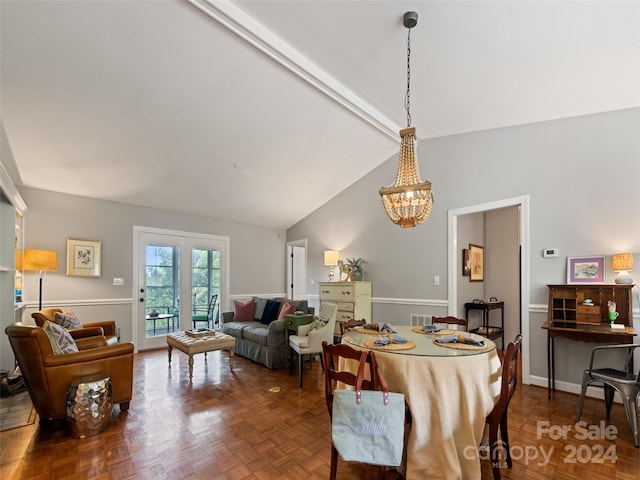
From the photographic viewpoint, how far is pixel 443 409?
1858 millimetres

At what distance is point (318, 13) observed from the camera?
7.79ft

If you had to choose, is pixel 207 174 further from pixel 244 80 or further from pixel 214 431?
pixel 214 431

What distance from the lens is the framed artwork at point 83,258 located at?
4.57 metres

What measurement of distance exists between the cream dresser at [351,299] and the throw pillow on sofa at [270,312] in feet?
3.07

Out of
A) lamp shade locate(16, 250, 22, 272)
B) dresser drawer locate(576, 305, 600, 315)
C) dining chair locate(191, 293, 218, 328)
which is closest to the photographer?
dresser drawer locate(576, 305, 600, 315)

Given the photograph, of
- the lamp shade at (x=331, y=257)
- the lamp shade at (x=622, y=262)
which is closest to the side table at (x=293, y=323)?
the lamp shade at (x=331, y=257)

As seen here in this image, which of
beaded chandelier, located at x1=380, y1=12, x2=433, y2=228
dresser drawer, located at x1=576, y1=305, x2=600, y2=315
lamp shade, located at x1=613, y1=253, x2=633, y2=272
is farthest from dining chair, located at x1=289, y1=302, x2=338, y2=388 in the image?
lamp shade, located at x1=613, y1=253, x2=633, y2=272

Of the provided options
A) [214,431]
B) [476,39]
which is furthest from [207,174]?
[476,39]

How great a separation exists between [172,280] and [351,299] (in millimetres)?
3160

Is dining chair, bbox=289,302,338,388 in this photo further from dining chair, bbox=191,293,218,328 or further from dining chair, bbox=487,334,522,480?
dining chair, bbox=191,293,218,328

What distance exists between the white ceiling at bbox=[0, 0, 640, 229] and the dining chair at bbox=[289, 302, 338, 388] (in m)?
2.30

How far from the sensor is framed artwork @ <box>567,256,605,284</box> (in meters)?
3.25

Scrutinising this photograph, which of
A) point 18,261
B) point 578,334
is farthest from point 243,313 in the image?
point 578,334

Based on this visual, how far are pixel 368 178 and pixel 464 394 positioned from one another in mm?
4118
